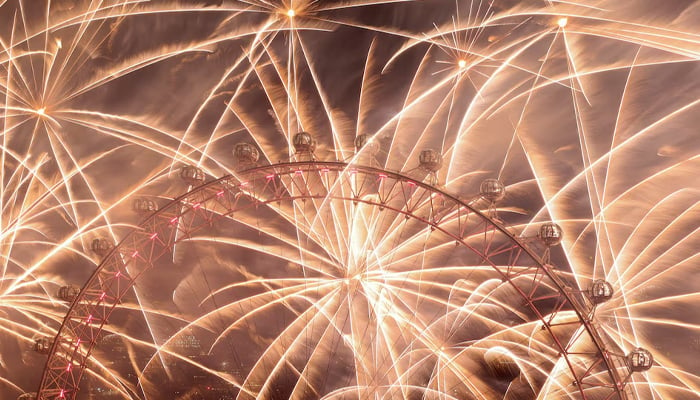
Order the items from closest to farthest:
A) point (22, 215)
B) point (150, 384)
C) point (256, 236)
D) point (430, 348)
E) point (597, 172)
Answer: point (597, 172), point (22, 215), point (430, 348), point (256, 236), point (150, 384)

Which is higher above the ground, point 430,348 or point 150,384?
point 430,348

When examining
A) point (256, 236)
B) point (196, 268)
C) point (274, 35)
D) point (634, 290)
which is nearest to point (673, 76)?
point (634, 290)

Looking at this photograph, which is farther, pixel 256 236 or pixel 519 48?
pixel 256 236

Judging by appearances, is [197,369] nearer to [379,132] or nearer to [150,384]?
[150,384]

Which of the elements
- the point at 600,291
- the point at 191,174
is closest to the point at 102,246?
the point at 191,174

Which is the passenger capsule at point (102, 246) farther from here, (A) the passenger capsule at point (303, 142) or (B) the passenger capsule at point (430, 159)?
(B) the passenger capsule at point (430, 159)

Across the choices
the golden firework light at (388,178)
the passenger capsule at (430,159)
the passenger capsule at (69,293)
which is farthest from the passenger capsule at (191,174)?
the passenger capsule at (430,159)

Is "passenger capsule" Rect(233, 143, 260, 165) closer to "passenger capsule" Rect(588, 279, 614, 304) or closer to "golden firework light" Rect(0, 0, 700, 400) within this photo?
"golden firework light" Rect(0, 0, 700, 400)
